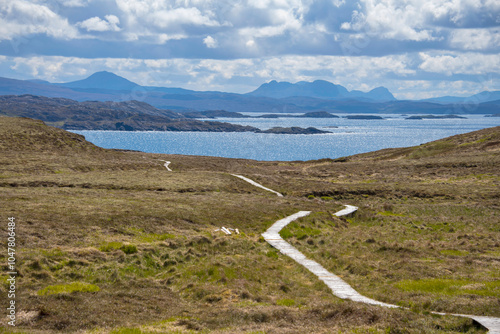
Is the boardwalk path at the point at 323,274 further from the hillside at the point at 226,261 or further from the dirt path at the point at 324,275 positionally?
the hillside at the point at 226,261

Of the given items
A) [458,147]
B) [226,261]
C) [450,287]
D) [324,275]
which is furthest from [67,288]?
[458,147]

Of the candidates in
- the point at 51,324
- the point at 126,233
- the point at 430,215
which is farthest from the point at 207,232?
the point at 430,215

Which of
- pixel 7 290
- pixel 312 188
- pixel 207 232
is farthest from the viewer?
pixel 312 188

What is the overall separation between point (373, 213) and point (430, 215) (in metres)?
5.85

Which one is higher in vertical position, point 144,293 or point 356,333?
point 356,333

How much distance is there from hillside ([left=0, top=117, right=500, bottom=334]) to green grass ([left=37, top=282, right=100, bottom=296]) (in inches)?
1.7

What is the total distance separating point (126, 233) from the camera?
29875 millimetres

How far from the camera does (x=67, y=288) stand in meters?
19.8

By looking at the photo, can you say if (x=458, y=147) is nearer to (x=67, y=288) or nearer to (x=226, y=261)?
(x=226, y=261)

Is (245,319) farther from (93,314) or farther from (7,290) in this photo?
(7,290)

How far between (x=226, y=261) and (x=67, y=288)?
28.3ft

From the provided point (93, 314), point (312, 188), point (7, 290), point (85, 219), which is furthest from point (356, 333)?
point (312, 188)

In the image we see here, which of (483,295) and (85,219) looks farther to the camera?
(85,219)

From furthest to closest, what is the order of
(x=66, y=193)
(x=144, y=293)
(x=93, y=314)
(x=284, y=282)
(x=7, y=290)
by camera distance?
(x=66, y=193)
(x=284, y=282)
(x=144, y=293)
(x=7, y=290)
(x=93, y=314)
